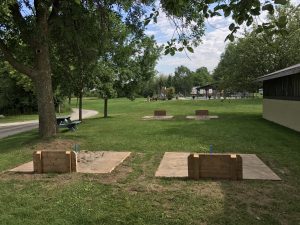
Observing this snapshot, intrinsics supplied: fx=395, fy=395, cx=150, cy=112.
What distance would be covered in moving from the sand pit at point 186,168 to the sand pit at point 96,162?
3.72 ft

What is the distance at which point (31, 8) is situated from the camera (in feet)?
48.1

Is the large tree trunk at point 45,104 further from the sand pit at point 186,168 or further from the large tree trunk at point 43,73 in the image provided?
the sand pit at point 186,168

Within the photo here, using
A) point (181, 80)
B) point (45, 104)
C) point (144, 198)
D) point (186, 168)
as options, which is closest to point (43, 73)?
point (45, 104)

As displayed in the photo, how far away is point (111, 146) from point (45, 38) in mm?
4487

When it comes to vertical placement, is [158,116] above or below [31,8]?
below

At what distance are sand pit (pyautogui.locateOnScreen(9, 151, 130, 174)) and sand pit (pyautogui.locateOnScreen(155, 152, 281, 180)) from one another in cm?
113

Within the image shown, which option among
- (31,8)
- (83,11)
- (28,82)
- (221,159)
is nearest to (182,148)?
(221,159)

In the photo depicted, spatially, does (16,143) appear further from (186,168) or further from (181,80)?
(181,80)

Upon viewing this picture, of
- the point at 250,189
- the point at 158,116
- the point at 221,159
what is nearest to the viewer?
the point at 250,189

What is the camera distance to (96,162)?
981 cm

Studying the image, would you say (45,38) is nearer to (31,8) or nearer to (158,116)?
(31,8)

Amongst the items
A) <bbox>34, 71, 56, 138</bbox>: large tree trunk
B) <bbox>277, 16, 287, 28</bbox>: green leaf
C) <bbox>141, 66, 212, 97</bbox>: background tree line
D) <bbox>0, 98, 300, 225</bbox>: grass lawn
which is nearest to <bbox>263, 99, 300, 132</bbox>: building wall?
<bbox>0, 98, 300, 225</bbox>: grass lawn

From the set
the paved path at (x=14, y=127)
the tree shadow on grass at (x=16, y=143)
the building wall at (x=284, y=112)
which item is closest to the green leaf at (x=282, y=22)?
the tree shadow on grass at (x=16, y=143)

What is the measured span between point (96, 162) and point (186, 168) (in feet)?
7.69
